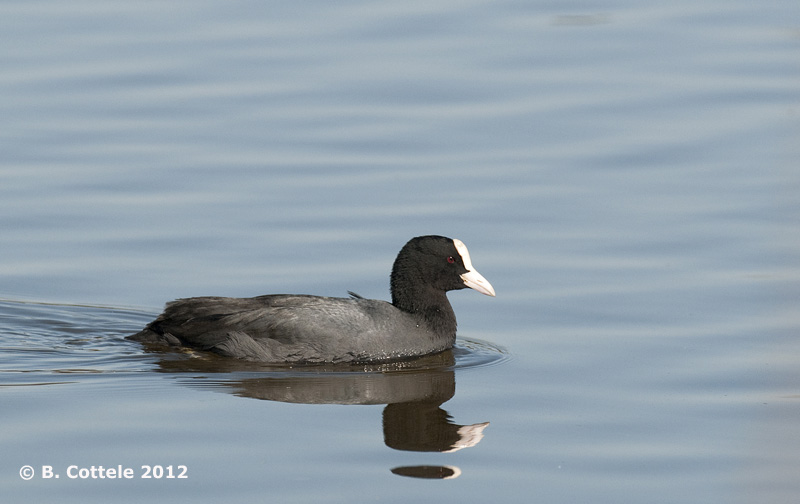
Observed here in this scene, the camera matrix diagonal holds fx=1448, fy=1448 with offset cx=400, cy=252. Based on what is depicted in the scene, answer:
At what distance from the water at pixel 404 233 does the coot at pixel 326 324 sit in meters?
0.18

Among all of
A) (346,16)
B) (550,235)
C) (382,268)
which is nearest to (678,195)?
(550,235)

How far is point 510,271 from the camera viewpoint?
10516 mm

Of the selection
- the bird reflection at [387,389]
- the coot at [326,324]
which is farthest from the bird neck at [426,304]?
the bird reflection at [387,389]

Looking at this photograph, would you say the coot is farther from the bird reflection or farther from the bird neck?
the bird reflection

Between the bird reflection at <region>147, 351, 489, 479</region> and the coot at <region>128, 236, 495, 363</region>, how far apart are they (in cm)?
11

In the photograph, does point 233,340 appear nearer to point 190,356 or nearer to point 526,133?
point 190,356

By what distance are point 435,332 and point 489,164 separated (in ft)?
10.7

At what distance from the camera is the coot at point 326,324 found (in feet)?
30.6

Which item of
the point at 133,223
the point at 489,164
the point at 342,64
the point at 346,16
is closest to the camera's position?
the point at 133,223

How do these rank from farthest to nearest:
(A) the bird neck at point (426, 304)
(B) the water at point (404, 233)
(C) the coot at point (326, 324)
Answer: (A) the bird neck at point (426, 304) → (C) the coot at point (326, 324) → (B) the water at point (404, 233)

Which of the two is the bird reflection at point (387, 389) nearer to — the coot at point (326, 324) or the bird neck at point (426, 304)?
the coot at point (326, 324)

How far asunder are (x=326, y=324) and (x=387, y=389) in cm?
91

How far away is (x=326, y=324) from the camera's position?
9.36m

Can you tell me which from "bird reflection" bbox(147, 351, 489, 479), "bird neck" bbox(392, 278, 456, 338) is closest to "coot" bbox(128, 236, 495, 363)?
"bird neck" bbox(392, 278, 456, 338)
